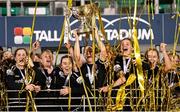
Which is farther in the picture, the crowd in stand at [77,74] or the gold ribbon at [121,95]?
the crowd in stand at [77,74]

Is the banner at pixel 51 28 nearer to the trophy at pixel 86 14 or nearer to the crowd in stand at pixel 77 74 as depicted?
the crowd in stand at pixel 77 74

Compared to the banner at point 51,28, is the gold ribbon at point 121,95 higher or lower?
lower

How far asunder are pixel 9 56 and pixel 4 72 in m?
0.77

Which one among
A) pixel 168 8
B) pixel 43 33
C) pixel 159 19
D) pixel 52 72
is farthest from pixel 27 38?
pixel 168 8

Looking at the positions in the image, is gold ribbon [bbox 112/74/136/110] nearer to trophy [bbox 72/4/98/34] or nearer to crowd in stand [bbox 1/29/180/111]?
crowd in stand [bbox 1/29/180/111]

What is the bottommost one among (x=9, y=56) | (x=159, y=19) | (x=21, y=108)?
(x=21, y=108)

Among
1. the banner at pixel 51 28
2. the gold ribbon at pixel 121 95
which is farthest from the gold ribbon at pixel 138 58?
the banner at pixel 51 28

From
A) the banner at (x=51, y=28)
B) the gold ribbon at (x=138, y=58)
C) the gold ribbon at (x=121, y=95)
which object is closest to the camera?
the gold ribbon at (x=138, y=58)

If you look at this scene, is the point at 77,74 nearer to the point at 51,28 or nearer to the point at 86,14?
the point at 86,14

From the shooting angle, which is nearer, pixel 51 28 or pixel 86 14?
pixel 86 14

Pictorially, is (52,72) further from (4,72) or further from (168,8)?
(168,8)


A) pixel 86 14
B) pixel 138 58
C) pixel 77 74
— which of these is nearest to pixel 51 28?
pixel 77 74

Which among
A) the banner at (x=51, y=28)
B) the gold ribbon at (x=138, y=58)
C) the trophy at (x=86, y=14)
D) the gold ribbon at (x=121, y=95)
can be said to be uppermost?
the banner at (x=51, y=28)

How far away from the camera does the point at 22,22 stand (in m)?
11.2
